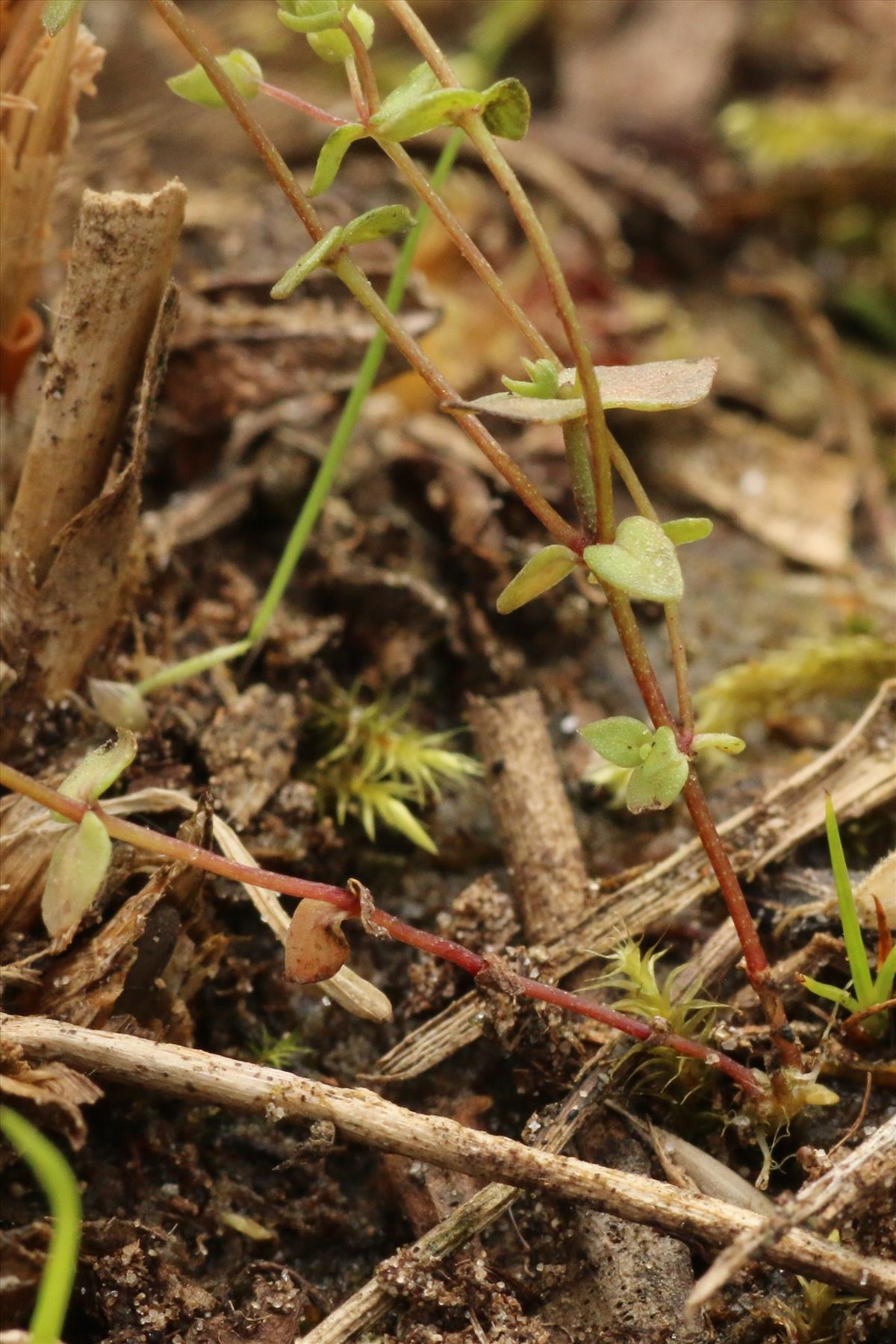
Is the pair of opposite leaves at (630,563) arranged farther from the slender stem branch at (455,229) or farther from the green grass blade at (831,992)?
the green grass blade at (831,992)

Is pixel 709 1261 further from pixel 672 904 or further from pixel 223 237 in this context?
pixel 223 237

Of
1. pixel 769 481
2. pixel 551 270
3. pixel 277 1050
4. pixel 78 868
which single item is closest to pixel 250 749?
pixel 277 1050

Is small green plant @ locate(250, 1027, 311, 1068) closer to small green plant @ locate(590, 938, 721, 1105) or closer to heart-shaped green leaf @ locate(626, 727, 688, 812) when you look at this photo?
small green plant @ locate(590, 938, 721, 1105)

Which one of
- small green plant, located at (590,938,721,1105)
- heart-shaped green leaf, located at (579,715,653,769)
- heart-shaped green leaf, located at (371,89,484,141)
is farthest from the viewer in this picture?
small green plant, located at (590,938,721,1105)

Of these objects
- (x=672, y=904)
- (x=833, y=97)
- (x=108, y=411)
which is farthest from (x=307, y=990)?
(x=833, y=97)

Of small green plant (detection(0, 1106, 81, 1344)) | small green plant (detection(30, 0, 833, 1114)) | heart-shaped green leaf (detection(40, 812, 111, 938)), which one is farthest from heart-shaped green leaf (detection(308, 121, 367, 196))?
small green plant (detection(0, 1106, 81, 1344))
